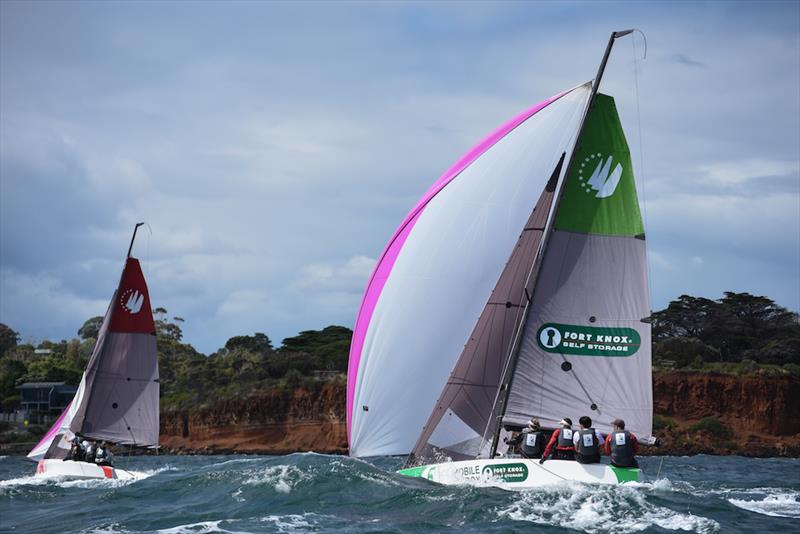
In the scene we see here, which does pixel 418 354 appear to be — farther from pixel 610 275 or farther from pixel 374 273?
pixel 610 275

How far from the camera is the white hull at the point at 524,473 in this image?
61.9 feet

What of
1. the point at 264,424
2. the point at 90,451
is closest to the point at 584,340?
the point at 90,451

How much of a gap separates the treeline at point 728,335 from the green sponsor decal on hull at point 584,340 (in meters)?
43.8

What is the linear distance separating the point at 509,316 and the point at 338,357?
56765 mm

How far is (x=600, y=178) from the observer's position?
20984 millimetres

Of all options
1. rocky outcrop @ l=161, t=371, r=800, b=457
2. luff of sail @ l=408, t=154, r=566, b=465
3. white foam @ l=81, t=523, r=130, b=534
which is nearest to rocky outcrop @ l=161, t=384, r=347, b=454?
rocky outcrop @ l=161, t=371, r=800, b=457

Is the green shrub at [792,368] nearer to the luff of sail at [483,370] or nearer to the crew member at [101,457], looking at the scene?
the crew member at [101,457]

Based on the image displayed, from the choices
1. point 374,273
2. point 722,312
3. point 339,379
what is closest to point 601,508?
point 374,273

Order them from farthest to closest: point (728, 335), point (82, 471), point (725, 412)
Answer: point (728, 335), point (725, 412), point (82, 471)

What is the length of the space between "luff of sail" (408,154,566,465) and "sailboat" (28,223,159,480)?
1431 cm

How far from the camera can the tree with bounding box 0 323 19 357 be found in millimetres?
128875

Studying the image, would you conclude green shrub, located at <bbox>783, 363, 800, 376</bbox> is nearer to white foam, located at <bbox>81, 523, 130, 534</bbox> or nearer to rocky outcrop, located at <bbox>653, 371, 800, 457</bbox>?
rocky outcrop, located at <bbox>653, 371, 800, 457</bbox>

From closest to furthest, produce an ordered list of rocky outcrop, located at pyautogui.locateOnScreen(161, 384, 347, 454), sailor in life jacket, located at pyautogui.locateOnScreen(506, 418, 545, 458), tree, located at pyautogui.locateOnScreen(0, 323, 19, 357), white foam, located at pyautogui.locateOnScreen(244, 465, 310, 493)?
sailor in life jacket, located at pyautogui.locateOnScreen(506, 418, 545, 458)
white foam, located at pyautogui.locateOnScreen(244, 465, 310, 493)
rocky outcrop, located at pyautogui.locateOnScreen(161, 384, 347, 454)
tree, located at pyautogui.locateOnScreen(0, 323, 19, 357)

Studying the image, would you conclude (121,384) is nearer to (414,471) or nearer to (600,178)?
(414,471)
